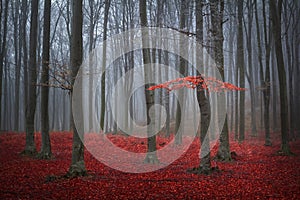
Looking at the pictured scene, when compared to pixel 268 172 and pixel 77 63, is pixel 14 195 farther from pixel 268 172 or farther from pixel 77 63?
pixel 268 172

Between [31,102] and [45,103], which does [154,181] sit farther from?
[31,102]

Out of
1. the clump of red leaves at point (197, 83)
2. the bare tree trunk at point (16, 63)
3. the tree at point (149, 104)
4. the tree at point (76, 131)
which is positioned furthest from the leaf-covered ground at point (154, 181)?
the bare tree trunk at point (16, 63)

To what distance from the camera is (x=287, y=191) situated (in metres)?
6.96

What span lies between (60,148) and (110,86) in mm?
21308

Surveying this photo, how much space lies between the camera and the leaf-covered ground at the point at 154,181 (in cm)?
671

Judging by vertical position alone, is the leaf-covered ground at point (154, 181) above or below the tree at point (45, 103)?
below

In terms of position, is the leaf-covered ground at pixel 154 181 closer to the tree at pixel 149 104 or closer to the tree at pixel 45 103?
the tree at pixel 45 103

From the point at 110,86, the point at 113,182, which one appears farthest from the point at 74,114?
the point at 110,86

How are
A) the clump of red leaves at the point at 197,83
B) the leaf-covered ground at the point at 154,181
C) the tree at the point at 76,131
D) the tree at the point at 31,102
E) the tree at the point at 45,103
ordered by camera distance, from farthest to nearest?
1. the tree at the point at 31,102
2. the tree at the point at 45,103
3. the clump of red leaves at the point at 197,83
4. the tree at the point at 76,131
5. the leaf-covered ground at the point at 154,181

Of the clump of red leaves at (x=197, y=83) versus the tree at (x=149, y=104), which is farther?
the tree at (x=149, y=104)

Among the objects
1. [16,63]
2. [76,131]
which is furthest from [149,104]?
[16,63]

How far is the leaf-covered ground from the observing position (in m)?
6.71

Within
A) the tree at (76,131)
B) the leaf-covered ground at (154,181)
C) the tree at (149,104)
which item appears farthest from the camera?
the tree at (149,104)

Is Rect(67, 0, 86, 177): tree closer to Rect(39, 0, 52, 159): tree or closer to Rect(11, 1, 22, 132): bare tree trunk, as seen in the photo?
Rect(39, 0, 52, 159): tree
